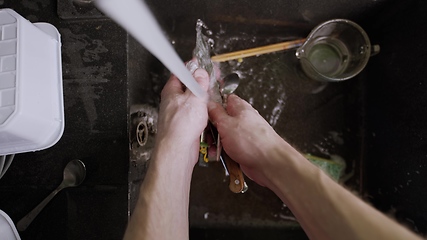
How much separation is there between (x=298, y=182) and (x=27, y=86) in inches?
22.3

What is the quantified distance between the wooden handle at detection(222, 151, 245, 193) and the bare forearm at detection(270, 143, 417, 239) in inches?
3.6

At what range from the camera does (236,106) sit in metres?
0.89

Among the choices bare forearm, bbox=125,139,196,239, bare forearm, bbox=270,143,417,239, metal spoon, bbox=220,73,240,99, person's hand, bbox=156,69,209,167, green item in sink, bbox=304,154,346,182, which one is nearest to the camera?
bare forearm, bbox=270,143,417,239

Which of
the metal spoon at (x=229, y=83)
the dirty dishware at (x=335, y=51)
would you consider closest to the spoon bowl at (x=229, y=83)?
the metal spoon at (x=229, y=83)

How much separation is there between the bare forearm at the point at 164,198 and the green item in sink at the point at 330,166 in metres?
0.48

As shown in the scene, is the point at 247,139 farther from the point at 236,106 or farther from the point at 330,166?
the point at 330,166

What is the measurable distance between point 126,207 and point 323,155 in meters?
0.66

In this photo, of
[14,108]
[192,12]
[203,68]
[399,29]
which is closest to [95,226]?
[14,108]

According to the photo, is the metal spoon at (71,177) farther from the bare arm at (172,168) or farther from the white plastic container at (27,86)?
the bare arm at (172,168)

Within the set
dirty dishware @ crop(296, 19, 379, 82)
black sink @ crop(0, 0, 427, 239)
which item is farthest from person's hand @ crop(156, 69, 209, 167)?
dirty dishware @ crop(296, 19, 379, 82)

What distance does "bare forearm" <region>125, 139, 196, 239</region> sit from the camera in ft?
2.22

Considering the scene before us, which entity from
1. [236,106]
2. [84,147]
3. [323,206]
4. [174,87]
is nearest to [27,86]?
[84,147]

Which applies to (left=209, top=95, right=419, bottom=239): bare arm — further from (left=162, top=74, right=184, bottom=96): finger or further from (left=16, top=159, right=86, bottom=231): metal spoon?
(left=16, top=159, right=86, bottom=231): metal spoon

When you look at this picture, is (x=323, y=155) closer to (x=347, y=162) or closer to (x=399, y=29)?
(x=347, y=162)
